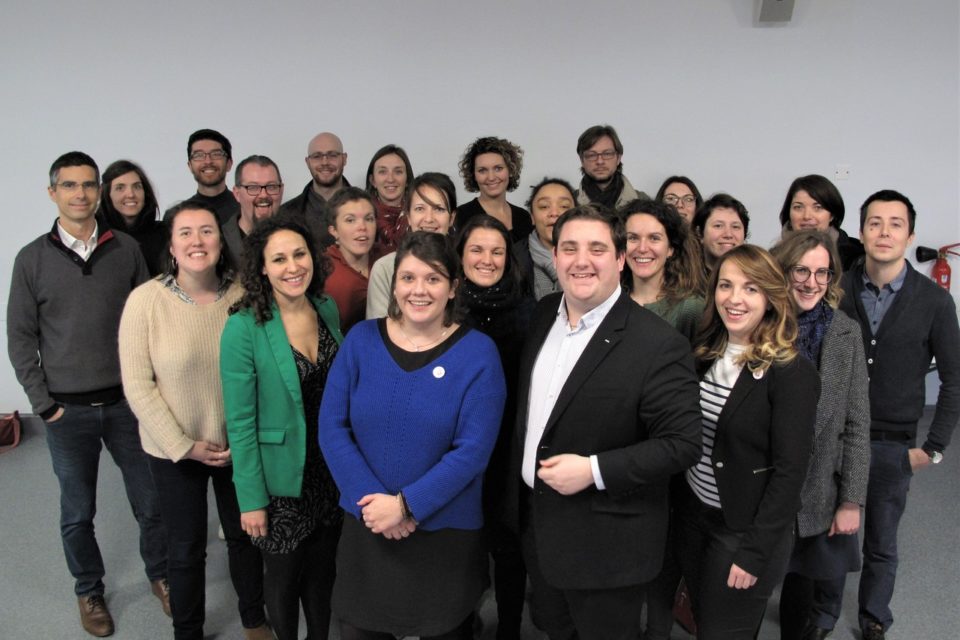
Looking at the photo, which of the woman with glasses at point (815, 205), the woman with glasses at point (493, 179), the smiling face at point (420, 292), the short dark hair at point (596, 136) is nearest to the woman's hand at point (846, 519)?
the woman with glasses at point (815, 205)

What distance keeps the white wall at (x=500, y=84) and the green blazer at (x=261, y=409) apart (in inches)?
112

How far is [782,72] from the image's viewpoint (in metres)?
4.39

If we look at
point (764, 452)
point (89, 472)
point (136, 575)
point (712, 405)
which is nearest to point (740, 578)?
point (764, 452)

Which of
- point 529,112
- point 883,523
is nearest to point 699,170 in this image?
point 529,112

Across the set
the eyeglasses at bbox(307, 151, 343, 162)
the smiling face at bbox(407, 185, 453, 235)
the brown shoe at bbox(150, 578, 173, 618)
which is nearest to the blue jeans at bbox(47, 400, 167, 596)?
the brown shoe at bbox(150, 578, 173, 618)

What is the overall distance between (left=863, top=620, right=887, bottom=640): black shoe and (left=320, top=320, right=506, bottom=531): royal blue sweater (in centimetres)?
174

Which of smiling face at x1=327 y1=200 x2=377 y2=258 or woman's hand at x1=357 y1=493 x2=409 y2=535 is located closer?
woman's hand at x1=357 y1=493 x2=409 y2=535

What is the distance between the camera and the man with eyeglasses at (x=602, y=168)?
11.0 ft

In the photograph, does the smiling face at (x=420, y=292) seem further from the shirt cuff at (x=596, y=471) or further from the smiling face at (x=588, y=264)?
the shirt cuff at (x=596, y=471)

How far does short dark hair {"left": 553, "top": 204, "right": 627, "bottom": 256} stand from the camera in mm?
1688

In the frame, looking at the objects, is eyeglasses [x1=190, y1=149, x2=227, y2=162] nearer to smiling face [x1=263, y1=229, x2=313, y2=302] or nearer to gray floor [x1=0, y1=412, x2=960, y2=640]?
smiling face [x1=263, y1=229, x2=313, y2=302]

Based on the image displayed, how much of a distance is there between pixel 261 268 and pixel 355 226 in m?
0.65

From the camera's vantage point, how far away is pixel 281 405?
1956mm

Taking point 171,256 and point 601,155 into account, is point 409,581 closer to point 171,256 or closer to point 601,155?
point 171,256
